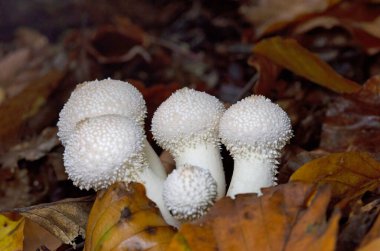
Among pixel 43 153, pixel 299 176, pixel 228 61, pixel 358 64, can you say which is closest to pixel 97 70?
pixel 228 61

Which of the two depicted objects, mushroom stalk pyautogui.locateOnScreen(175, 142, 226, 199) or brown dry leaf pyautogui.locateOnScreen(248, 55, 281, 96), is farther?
brown dry leaf pyautogui.locateOnScreen(248, 55, 281, 96)

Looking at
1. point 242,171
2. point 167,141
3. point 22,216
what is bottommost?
point 22,216

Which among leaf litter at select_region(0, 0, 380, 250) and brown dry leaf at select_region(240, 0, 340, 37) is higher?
brown dry leaf at select_region(240, 0, 340, 37)

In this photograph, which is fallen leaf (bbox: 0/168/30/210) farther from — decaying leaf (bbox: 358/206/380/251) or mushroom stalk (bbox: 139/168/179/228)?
decaying leaf (bbox: 358/206/380/251)

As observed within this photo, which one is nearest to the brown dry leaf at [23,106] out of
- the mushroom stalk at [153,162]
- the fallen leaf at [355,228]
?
the mushroom stalk at [153,162]

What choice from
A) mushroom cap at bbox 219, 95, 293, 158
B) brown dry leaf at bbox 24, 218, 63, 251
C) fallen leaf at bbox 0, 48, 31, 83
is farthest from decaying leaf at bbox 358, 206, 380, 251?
fallen leaf at bbox 0, 48, 31, 83

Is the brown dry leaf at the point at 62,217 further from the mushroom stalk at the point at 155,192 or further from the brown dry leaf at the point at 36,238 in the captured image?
the mushroom stalk at the point at 155,192

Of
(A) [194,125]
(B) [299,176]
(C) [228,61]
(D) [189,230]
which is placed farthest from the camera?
(C) [228,61]

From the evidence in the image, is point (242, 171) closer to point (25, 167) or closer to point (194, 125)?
point (194, 125)
